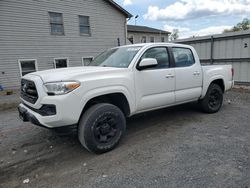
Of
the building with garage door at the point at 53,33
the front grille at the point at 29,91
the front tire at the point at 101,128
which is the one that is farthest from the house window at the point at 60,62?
the front tire at the point at 101,128

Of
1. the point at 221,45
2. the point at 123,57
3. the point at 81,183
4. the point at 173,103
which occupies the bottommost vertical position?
the point at 81,183

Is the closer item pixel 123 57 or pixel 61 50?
pixel 123 57

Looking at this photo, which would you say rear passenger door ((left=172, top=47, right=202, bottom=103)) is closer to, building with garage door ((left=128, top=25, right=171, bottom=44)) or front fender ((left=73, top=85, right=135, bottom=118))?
front fender ((left=73, top=85, right=135, bottom=118))

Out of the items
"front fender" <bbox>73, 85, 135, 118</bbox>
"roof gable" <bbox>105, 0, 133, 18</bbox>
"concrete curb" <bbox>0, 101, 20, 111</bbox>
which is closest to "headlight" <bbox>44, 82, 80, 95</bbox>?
"front fender" <bbox>73, 85, 135, 118</bbox>

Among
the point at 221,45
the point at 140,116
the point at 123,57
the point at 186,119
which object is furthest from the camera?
the point at 221,45

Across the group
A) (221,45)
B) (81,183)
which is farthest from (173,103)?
(221,45)

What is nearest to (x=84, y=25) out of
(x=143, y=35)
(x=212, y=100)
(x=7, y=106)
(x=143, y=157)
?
(x=7, y=106)

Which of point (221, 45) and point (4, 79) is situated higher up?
point (221, 45)

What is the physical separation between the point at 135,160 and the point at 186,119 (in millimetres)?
2353

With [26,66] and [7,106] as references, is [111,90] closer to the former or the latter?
[7,106]

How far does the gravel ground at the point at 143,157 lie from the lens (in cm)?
257

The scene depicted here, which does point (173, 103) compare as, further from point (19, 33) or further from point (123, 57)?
point (19, 33)

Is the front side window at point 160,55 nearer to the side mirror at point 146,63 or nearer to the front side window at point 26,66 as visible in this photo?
the side mirror at point 146,63

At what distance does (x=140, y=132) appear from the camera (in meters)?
4.19
